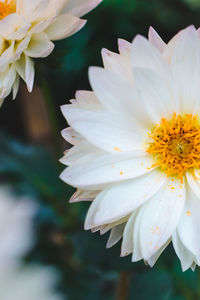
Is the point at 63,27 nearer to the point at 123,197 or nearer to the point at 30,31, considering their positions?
the point at 30,31

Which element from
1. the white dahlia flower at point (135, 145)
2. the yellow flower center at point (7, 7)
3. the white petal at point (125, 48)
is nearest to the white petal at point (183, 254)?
the white dahlia flower at point (135, 145)

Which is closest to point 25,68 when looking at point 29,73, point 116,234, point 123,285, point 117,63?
point 29,73

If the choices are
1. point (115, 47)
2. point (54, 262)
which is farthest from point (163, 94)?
point (54, 262)

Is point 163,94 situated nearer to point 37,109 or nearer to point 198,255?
point 198,255

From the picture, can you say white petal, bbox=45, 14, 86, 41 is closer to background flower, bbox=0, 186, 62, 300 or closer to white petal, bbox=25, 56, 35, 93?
white petal, bbox=25, 56, 35, 93

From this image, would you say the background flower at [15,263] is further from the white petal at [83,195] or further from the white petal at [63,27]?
the white petal at [63,27]
